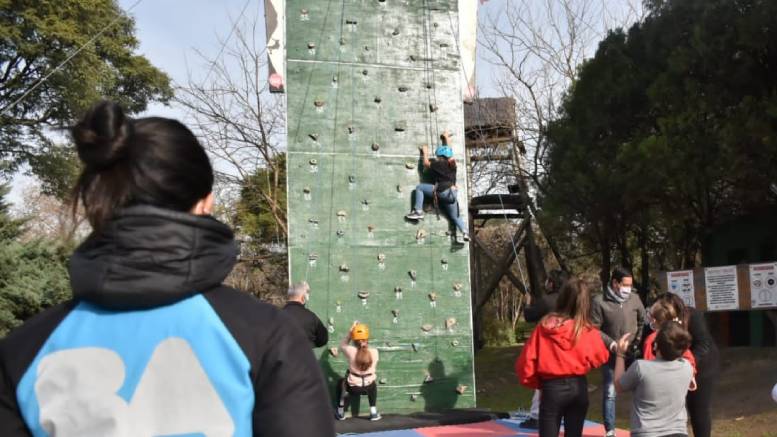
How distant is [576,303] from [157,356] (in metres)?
4.08

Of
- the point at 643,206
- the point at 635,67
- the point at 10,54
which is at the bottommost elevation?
the point at 643,206

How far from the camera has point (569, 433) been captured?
16.7ft

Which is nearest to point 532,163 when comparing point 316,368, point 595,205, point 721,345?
point 595,205

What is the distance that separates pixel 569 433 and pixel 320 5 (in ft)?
21.1


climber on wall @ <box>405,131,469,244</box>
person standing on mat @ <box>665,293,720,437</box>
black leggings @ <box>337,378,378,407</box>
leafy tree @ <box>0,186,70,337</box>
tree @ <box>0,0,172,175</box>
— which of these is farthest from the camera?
tree @ <box>0,0,172,175</box>

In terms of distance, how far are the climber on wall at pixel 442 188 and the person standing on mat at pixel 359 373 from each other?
5.54 ft

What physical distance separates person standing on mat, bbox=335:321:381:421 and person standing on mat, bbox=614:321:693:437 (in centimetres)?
458

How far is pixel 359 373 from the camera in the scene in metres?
8.56

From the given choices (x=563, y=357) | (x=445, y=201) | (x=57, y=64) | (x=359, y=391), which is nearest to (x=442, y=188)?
(x=445, y=201)

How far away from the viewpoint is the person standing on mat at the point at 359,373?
Answer: 856cm

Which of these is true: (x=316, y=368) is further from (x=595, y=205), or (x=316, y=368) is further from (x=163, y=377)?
(x=595, y=205)

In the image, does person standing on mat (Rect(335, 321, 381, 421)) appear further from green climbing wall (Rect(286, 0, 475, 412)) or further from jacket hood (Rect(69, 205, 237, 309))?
jacket hood (Rect(69, 205, 237, 309))

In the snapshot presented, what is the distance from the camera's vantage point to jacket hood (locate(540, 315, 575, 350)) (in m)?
4.95

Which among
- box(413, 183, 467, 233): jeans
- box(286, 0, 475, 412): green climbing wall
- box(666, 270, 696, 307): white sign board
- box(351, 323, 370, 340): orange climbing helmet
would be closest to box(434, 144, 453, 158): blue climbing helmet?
box(286, 0, 475, 412): green climbing wall
